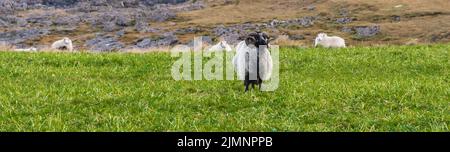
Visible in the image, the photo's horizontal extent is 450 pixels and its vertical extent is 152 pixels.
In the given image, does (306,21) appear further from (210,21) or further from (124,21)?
(124,21)

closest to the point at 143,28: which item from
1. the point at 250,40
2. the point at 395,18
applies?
the point at 395,18

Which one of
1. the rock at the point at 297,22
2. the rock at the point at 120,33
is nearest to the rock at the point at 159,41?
the rock at the point at 120,33

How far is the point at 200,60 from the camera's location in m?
23.8

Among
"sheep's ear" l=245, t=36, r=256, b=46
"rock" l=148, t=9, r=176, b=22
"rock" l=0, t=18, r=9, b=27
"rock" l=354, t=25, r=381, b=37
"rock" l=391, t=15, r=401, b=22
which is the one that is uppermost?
"sheep's ear" l=245, t=36, r=256, b=46

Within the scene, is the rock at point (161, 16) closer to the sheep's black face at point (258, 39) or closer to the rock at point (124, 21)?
the rock at point (124, 21)

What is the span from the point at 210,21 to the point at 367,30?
35101 millimetres

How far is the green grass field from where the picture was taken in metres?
11.4

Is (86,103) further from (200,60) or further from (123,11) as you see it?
(123,11)

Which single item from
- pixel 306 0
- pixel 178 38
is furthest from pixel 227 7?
pixel 178 38

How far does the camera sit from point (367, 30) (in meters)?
100

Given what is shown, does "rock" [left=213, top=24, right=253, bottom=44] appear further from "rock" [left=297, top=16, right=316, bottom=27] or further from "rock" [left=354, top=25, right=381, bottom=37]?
"rock" [left=354, top=25, right=381, bottom=37]

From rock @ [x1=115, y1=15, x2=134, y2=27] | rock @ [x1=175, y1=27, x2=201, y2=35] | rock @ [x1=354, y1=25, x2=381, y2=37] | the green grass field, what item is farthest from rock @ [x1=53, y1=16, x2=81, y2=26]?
the green grass field

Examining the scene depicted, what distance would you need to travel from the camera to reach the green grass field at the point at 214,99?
11.4 m
